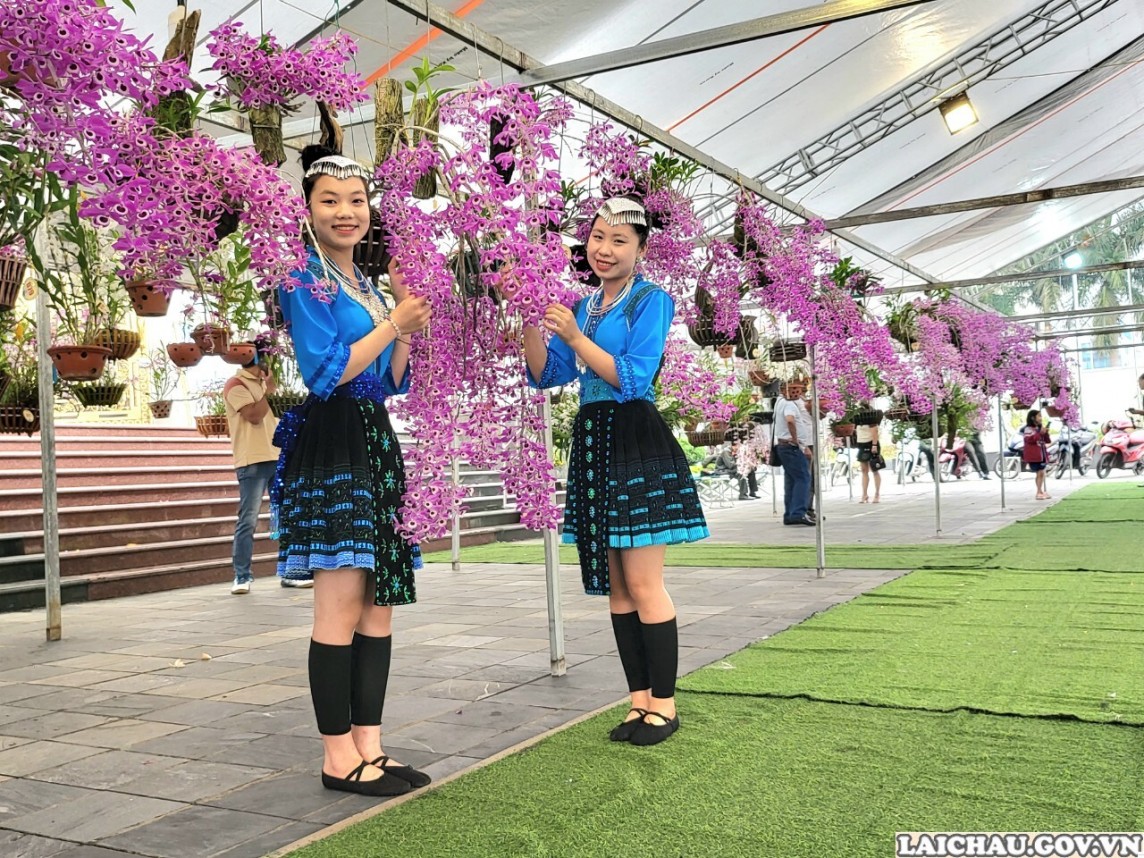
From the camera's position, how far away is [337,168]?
2.41 meters

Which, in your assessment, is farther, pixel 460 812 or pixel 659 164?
pixel 659 164

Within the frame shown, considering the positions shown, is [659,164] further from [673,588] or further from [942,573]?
[942,573]

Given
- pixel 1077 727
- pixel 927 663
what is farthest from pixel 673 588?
pixel 1077 727

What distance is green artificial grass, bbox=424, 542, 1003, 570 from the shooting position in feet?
22.0

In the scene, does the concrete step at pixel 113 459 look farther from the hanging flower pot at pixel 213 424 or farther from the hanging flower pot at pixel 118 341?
the hanging flower pot at pixel 118 341

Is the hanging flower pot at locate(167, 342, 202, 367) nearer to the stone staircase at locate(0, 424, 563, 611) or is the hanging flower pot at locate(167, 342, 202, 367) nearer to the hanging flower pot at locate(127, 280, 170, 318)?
the hanging flower pot at locate(127, 280, 170, 318)

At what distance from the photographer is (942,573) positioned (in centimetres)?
605

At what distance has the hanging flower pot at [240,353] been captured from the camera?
5.85 metres

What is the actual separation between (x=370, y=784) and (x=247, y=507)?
177 inches

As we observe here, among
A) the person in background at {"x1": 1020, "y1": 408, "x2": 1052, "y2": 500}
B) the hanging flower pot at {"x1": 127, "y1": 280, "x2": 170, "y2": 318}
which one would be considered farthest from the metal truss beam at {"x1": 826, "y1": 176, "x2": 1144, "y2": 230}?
the hanging flower pot at {"x1": 127, "y1": 280, "x2": 170, "y2": 318}

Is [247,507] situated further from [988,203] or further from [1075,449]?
[1075,449]

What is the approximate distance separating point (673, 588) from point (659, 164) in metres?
2.69

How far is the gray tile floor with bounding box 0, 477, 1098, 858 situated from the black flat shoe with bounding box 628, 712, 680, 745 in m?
0.35

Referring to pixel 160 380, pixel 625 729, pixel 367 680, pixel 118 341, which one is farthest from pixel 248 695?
pixel 160 380
